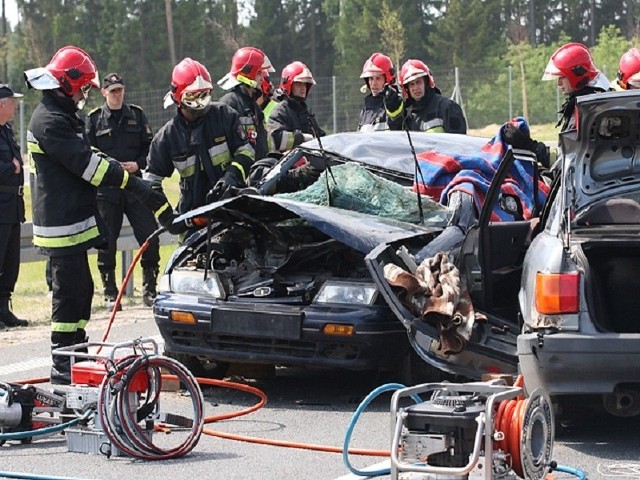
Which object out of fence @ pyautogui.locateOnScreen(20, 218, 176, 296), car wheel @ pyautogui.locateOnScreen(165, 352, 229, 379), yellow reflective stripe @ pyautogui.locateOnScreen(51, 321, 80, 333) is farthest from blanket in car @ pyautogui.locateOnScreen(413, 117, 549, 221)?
fence @ pyautogui.locateOnScreen(20, 218, 176, 296)

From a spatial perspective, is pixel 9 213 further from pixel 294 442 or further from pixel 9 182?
pixel 294 442

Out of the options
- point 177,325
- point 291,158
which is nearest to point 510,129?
point 291,158

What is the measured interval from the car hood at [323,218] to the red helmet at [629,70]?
471cm

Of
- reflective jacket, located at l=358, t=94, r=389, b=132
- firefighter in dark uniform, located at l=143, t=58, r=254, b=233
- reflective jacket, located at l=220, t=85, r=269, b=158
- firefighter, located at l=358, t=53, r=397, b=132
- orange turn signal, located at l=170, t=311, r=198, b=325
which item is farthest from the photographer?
firefighter, located at l=358, t=53, r=397, b=132

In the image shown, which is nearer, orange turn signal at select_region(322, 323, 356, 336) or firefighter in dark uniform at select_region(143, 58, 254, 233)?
orange turn signal at select_region(322, 323, 356, 336)

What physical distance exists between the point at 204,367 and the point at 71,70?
1997 mm

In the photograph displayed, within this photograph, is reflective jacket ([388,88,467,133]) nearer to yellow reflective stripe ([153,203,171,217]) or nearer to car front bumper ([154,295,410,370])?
yellow reflective stripe ([153,203,171,217])

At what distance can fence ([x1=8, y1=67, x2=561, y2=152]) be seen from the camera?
33656 mm

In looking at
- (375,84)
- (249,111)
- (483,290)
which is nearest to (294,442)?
(483,290)

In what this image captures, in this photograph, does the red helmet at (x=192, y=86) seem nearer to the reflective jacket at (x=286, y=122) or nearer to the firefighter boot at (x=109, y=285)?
the reflective jacket at (x=286, y=122)

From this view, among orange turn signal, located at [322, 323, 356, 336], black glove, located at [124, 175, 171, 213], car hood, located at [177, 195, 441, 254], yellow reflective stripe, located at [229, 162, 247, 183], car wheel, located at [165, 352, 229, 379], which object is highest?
yellow reflective stripe, located at [229, 162, 247, 183]

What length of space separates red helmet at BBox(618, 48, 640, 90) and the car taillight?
6.14 meters

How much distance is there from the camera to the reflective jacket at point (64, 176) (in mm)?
8305

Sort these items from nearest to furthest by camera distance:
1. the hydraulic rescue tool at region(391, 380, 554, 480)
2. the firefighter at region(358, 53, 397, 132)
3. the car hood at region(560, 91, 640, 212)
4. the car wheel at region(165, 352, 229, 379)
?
the hydraulic rescue tool at region(391, 380, 554, 480)
the car hood at region(560, 91, 640, 212)
the car wheel at region(165, 352, 229, 379)
the firefighter at region(358, 53, 397, 132)
